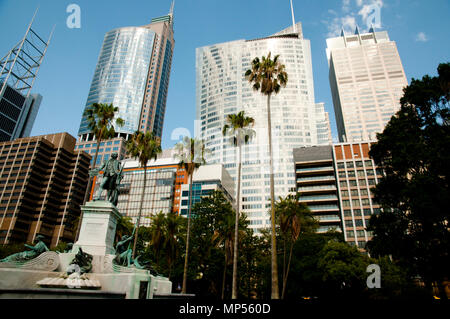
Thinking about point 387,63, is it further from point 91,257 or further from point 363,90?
point 91,257

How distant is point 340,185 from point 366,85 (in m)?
129

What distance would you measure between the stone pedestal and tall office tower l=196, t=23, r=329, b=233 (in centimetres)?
10147

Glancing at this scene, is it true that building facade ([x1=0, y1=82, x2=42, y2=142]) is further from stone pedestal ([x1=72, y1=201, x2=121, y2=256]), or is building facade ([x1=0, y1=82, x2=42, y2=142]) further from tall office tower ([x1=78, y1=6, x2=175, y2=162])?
stone pedestal ([x1=72, y1=201, x2=121, y2=256])

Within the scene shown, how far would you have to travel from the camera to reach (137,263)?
1415 cm

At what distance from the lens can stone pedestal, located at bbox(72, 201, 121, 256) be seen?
44.6ft

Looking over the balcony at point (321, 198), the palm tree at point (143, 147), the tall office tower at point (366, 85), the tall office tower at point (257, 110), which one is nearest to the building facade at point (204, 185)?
the tall office tower at point (257, 110)

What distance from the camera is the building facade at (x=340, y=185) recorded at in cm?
7638

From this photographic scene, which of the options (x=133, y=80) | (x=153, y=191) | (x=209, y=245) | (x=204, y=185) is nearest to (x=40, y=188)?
(x=153, y=191)

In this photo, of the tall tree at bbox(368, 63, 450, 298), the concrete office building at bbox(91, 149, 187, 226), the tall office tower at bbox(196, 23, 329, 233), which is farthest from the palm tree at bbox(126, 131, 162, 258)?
the tall office tower at bbox(196, 23, 329, 233)

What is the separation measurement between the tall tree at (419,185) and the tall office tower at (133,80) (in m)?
148

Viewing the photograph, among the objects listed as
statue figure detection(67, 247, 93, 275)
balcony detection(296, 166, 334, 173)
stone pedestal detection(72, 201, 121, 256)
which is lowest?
statue figure detection(67, 247, 93, 275)

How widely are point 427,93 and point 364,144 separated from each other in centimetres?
6596

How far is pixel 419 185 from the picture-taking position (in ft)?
65.1

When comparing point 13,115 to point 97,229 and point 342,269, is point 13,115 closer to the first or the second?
point 97,229
